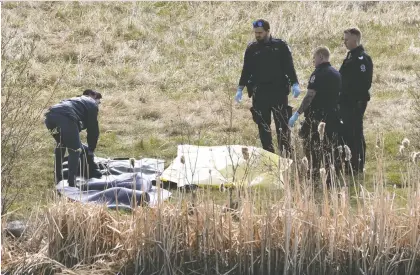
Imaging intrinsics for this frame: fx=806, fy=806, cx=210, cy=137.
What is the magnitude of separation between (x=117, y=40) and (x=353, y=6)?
17.4 feet

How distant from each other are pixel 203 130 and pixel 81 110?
300 centimetres

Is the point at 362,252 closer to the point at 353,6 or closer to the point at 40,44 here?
the point at 40,44

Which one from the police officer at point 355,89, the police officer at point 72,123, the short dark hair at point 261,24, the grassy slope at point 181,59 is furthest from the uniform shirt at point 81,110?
the police officer at point 355,89

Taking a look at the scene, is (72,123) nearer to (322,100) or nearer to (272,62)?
(272,62)

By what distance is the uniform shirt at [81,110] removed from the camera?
7457 millimetres

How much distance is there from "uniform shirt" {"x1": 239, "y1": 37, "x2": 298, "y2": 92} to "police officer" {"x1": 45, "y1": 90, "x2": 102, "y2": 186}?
72.2 inches

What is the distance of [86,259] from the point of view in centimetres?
568

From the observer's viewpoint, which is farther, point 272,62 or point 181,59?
point 181,59

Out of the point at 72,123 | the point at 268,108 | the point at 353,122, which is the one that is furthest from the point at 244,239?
the point at 268,108

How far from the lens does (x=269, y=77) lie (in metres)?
8.55

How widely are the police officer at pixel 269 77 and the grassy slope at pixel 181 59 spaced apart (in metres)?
0.33

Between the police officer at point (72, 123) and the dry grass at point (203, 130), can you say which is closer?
the dry grass at point (203, 130)

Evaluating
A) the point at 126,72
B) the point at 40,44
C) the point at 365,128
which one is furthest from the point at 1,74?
the point at 40,44

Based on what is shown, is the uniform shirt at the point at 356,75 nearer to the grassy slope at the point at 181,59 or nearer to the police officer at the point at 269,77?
the police officer at the point at 269,77
